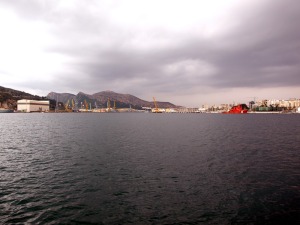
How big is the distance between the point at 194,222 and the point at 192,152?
81.0 ft

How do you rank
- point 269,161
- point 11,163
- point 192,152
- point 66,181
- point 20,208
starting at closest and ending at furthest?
point 20,208, point 66,181, point 11,163, point 269,161, point 192,152

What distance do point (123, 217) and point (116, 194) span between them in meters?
4.28

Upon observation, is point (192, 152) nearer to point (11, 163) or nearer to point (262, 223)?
point (262, 223)

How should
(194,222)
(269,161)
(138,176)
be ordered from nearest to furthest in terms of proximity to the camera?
(194,222)
(138,176)
(269,161)

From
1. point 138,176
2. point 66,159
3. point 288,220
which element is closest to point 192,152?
point 138,176

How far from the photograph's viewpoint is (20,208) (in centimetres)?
1647

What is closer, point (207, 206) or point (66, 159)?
point (207, 206)

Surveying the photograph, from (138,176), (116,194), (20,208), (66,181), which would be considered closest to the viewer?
(20,208)

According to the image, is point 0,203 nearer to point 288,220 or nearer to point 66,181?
point 66,181

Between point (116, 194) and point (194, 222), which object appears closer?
point (194, 222)

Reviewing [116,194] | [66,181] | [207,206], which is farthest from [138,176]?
[207,206]

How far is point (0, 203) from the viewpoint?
1725 cm

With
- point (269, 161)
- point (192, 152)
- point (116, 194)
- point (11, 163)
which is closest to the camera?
point (116, 194)

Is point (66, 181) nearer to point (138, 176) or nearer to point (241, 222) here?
point (138, 176)
